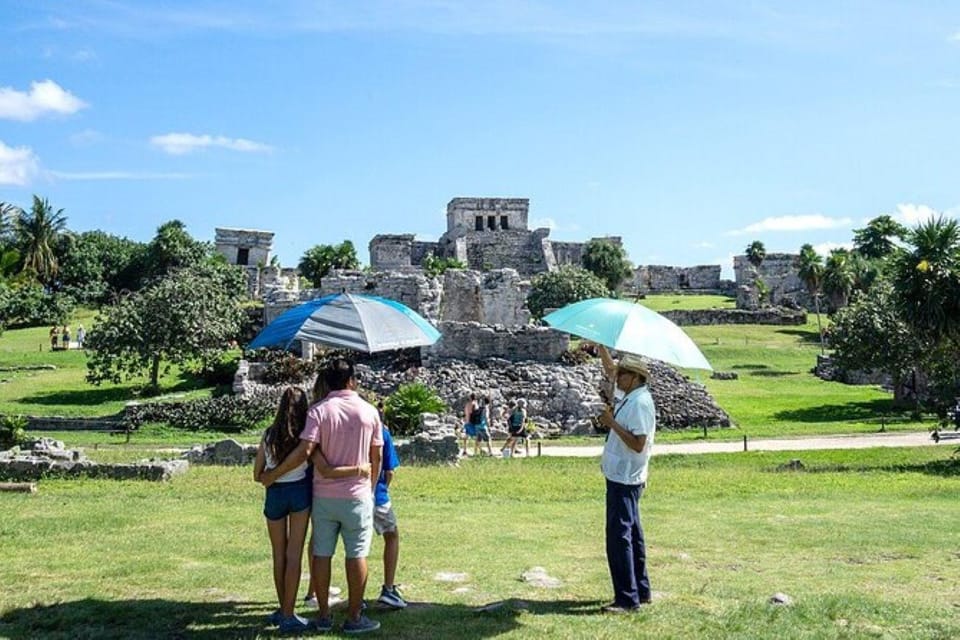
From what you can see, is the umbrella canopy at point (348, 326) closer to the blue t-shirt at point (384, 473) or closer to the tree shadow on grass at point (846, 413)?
the blue t-shirt at point (384, 473)

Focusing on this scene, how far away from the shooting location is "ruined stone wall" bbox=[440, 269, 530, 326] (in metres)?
38.0

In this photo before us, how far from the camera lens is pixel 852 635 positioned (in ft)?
22.5

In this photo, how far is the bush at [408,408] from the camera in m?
25.0

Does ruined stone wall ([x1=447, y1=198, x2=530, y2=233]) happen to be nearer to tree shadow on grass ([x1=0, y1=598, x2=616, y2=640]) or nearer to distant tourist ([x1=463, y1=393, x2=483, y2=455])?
distant tourist ([x1=463, y1=393, x2=483, y2=455])

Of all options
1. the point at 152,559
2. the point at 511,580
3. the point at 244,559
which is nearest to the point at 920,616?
the point at 511,580

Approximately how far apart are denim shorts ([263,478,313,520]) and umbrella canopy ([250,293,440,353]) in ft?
4.84

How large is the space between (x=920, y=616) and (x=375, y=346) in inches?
192

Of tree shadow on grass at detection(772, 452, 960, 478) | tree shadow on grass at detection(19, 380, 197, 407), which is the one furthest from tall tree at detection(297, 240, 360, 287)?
tree shadow on grass at detection(772, 452, 960, 478)

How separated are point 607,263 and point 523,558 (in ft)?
199

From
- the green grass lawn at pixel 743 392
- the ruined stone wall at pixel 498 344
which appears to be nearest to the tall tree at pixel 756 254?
the green grass lawn at pixel 743 392

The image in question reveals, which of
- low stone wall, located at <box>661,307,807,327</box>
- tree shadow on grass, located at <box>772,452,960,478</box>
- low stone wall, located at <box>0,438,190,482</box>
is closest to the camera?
low stone wall, located at <box>0,438,190,482</box>

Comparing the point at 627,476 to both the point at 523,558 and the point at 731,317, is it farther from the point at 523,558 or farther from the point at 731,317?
the point at 731,317

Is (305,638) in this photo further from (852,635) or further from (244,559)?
(852,635)

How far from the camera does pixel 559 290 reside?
5303 centimetres
